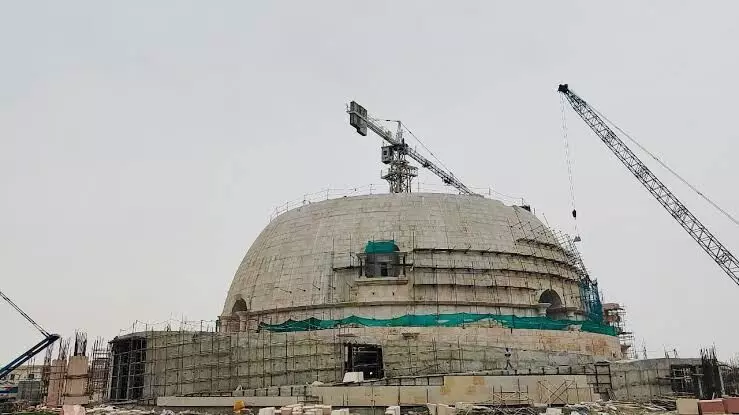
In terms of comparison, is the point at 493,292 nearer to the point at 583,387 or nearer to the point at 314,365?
the point at 583,387

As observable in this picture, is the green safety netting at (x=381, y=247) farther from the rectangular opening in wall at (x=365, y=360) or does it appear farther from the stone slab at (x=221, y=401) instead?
the stone slab at (x=221, y=401)

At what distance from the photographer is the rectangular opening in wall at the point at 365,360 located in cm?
3219

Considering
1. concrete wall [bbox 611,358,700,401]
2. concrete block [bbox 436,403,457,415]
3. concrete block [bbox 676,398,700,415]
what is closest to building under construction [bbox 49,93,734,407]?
concrete wall [bbox 611,358,700,401]

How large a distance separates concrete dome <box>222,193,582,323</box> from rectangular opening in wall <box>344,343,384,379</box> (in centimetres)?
431

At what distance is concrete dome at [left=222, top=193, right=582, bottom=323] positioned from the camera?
1478 inches

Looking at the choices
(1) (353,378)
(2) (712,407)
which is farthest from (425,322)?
(2) (712,407)

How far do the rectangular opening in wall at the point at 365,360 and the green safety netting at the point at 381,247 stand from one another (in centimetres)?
722

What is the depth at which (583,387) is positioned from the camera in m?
28.7

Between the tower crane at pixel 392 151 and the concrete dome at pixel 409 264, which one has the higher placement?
the tower crane at pixel 392 151

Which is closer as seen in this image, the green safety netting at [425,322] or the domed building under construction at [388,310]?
the domed building under construction at [388,310]

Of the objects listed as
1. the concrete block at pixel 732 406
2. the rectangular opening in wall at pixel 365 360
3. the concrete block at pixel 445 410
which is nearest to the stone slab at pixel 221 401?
the rectangular opening in wall at pixel 365 360

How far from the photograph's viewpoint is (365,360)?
3306cm

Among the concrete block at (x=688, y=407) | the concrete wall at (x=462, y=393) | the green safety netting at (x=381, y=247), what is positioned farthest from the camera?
the green safety netting at (x=381, y=247)

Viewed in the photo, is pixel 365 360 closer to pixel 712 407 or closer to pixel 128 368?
pixel 128 368
